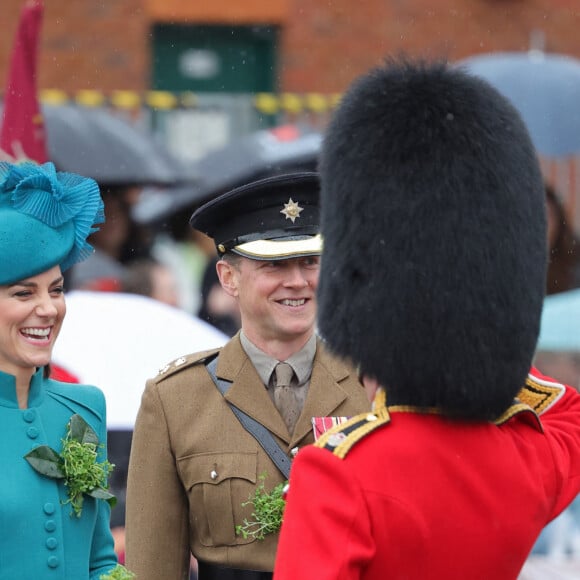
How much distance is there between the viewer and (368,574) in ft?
8.98

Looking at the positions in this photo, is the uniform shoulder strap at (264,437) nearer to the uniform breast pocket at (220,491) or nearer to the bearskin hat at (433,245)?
the uniform breast pocket at (220,491)

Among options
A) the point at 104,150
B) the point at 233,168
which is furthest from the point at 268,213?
the point at 233,168

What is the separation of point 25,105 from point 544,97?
438 centimetres

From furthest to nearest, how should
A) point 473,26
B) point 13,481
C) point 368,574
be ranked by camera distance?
point 473,26
point 13,481
point 368,574

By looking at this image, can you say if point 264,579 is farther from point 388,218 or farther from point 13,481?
point 388,218

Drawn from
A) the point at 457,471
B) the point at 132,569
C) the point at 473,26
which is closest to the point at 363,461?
the point at 457,471

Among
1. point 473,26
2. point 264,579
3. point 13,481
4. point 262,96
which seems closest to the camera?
point 13,481

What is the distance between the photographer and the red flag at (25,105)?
203 inches

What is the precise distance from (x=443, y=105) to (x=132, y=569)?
1.72 m

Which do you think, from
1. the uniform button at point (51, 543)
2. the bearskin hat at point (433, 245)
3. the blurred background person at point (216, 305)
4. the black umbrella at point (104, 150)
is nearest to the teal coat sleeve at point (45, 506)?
the uniform button at point (51, 543)

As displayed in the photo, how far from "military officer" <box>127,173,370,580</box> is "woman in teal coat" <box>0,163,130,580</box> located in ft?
0.83

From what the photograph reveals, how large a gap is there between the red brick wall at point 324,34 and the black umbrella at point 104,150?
12.1 feet

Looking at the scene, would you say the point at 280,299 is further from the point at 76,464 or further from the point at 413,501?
the point at 413,501

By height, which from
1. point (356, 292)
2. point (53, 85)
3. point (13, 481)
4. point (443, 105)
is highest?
point (443, 105)
